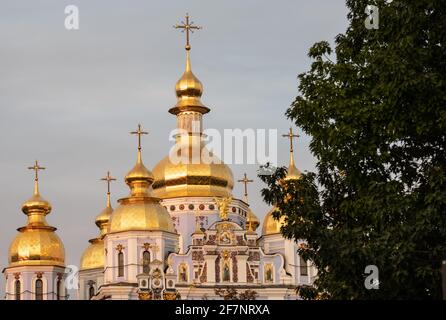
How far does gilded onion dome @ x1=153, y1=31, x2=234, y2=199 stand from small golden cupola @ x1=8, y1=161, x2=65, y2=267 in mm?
6289

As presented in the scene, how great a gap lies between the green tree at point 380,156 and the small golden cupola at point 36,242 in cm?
5177

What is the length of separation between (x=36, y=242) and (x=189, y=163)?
373 inches

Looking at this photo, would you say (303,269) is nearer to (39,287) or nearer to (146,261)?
(146,261)

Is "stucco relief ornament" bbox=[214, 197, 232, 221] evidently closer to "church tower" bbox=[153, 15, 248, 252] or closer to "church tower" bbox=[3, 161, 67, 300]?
"church tower" bbox=[153, 15, 248, 252]

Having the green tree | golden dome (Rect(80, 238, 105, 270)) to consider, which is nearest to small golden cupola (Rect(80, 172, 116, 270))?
golden dome (Rect(80, 238, 105, 270))

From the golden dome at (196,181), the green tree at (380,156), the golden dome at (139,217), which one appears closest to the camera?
the green tree at (380,156)

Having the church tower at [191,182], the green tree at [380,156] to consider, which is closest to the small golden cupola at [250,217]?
the church tower at [191,182]

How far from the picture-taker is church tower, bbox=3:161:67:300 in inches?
2980

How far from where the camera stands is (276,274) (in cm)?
6869

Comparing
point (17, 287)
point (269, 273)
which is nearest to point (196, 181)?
point (269, 273)

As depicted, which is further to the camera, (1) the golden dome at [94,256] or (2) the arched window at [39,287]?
(1) the golden dome at [94,256]

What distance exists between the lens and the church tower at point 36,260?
75.7 metres

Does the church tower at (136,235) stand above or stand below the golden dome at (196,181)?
below

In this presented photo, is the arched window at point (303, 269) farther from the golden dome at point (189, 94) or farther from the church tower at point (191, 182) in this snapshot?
the golden dome at point (189, 94)
